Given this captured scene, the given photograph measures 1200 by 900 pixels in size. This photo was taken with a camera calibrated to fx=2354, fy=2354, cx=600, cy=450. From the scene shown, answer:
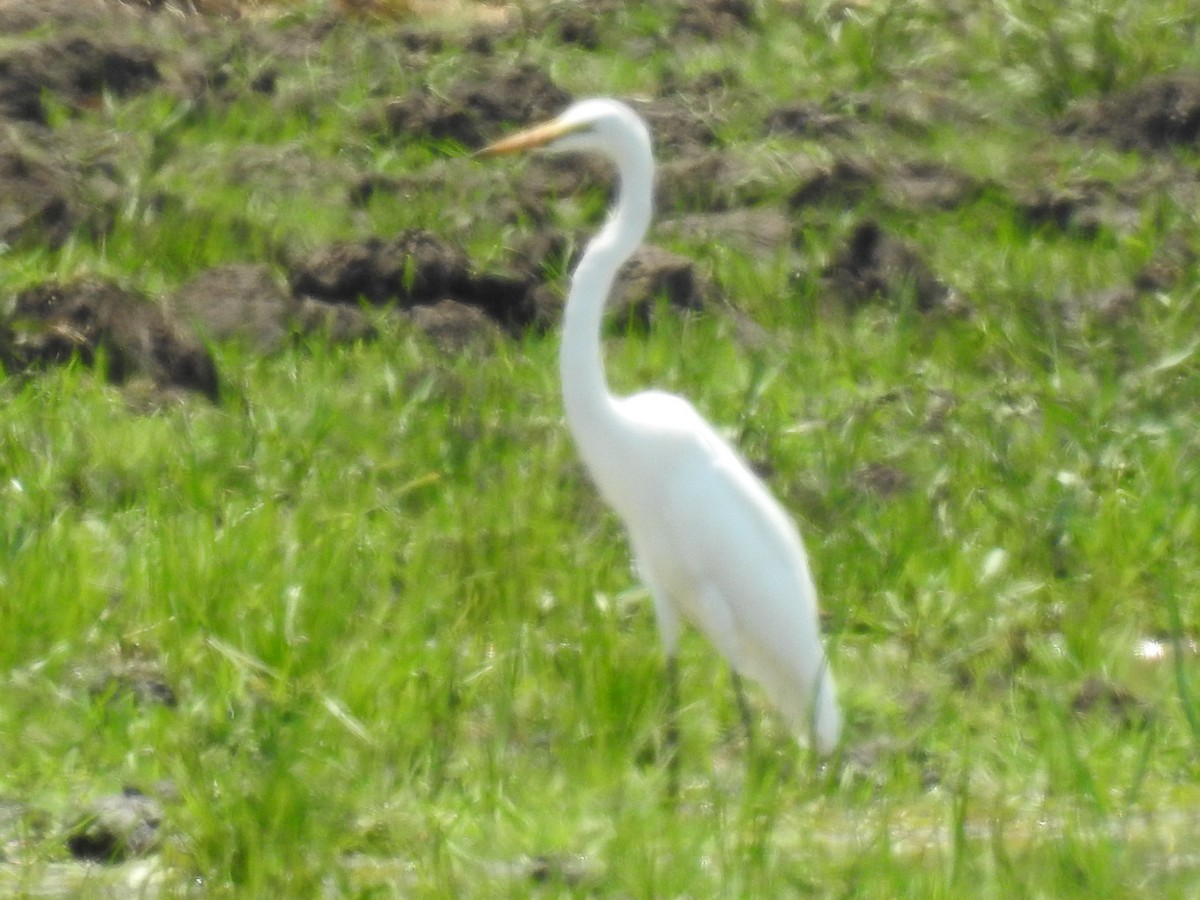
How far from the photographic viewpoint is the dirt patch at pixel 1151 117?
8594 mm

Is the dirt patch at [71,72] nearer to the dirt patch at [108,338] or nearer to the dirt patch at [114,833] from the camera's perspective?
the dirt patch at [108,338]

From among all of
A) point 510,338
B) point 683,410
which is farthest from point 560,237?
point 683,410

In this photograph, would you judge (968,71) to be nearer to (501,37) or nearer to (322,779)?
(501,37)

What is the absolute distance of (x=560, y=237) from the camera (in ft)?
23.6

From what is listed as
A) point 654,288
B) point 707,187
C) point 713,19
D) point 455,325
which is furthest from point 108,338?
point 713,19

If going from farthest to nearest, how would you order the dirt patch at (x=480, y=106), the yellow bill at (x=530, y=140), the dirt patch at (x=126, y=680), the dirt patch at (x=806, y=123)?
the dirt patch at (x=806, y=123) → the dirt patch at (x=480, y=106) → the yellow bill at (x=530, y=140) → the dirt patch at (x=126, y=680)

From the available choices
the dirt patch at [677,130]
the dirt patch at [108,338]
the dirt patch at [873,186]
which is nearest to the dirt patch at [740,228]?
the dirt patch at [873,186]

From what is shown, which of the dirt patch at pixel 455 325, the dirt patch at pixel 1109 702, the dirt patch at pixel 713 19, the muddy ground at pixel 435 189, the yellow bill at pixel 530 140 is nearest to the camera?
the yellow bill at pixel 530 140

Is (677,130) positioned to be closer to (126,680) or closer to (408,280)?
(408,280)

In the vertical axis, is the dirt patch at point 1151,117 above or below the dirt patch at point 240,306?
below

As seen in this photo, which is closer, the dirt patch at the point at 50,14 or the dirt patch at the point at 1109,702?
the dirt patch at the point at 1109,702

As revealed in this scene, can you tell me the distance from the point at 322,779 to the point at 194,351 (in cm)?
264

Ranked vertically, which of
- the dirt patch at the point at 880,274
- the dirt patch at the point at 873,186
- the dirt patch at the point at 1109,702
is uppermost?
the dirt patch at the point at 1109,702

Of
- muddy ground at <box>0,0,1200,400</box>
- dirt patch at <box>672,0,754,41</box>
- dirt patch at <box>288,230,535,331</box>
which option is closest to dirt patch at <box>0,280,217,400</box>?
muddy ground at <box>0,0,1200,400</box>
